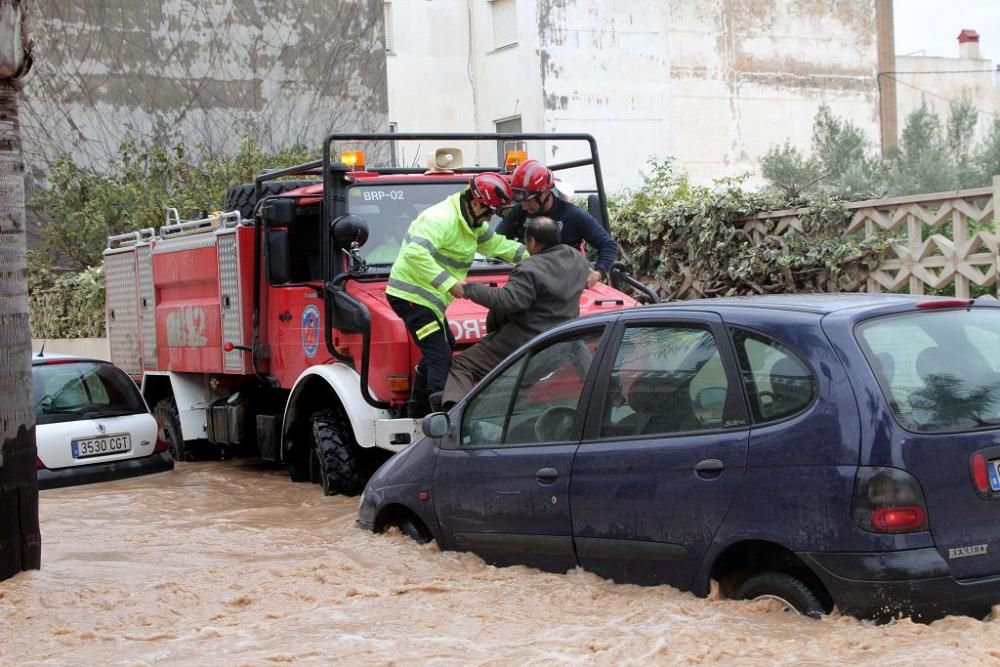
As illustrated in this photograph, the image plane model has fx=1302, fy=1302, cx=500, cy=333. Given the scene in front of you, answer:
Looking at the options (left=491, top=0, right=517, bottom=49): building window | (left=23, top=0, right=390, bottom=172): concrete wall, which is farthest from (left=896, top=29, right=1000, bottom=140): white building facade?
(left=23, top=0, right=390, bottom=172): concrete wall

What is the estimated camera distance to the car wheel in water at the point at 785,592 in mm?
4578

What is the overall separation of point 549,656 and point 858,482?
4.16 ft

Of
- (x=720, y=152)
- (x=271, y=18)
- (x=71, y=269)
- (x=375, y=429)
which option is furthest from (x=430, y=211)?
(x=720, y=152)

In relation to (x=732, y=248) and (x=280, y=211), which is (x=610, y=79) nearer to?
(x=732, y=248)

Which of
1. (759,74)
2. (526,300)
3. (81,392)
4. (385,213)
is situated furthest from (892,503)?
(759,74)

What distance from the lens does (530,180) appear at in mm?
8953

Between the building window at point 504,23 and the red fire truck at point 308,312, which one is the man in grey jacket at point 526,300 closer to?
the red fire truck at point 308,312

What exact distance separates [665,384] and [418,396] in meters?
3.65

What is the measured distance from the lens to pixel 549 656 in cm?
472

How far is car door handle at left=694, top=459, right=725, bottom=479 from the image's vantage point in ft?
16.0

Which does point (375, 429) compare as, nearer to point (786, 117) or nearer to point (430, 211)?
point (430, 211)

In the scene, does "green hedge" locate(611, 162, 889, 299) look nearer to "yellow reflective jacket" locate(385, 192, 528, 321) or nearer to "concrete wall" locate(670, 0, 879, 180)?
"yellow reflective jacket" locate(385, 192, 528, 321)

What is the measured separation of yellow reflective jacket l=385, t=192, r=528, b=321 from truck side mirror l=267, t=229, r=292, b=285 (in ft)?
3.37

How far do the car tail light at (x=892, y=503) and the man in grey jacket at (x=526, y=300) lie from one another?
3.92m
